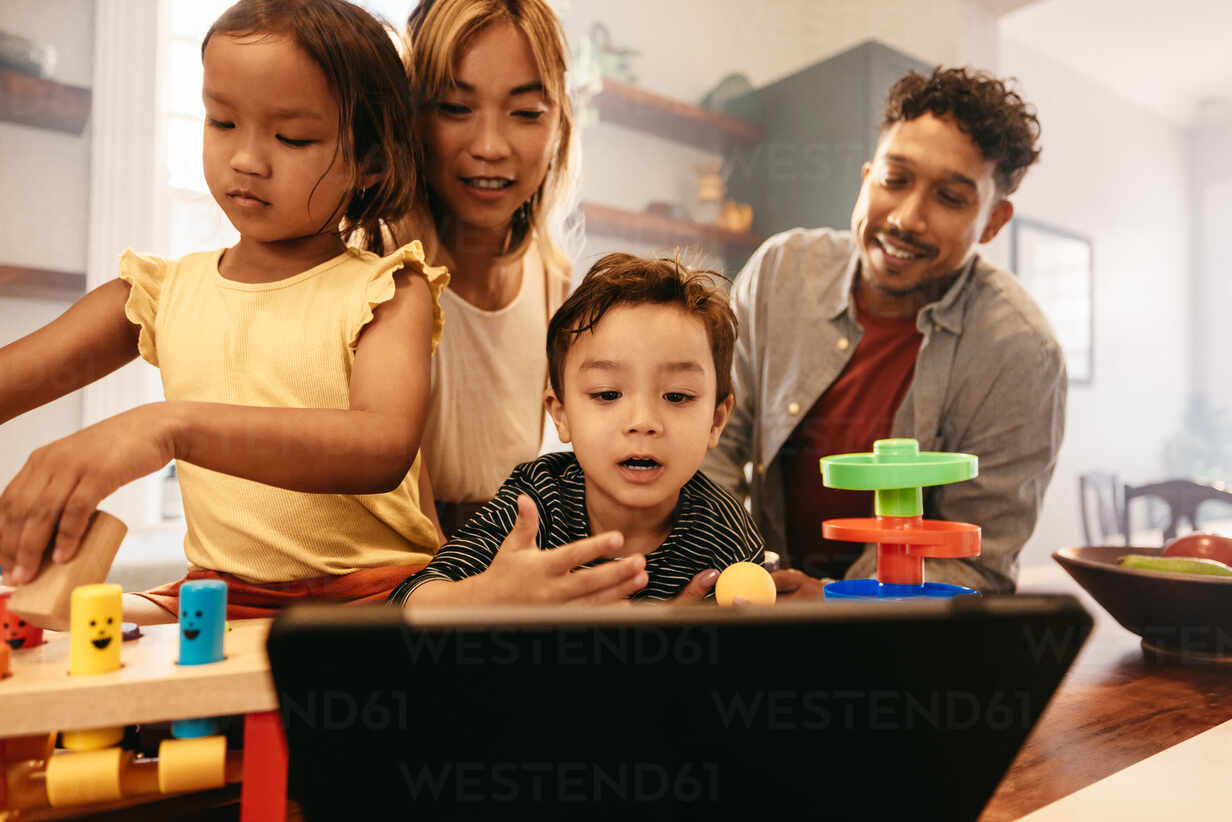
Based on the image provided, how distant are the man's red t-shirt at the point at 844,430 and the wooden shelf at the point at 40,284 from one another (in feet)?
4.74

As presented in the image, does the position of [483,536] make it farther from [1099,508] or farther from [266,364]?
[1099,508]

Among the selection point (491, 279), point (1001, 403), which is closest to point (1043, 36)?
point (1001, 403)

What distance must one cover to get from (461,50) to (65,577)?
78 centimetres

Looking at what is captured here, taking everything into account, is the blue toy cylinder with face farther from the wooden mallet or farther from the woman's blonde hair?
the woman's blonde hair

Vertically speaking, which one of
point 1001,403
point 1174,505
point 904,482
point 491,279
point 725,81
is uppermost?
point 725,81

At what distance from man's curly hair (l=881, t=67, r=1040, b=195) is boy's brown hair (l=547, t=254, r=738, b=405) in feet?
2.43

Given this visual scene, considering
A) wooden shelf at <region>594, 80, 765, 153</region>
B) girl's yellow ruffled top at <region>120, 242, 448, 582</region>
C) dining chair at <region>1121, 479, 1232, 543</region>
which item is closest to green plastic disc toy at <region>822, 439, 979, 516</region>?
girl's yellow ruffled top at <region>120, 242, 448, 582</region>

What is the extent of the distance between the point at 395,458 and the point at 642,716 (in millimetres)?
432

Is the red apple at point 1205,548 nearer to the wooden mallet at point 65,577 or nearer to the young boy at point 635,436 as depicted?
the young boy at point 635,436

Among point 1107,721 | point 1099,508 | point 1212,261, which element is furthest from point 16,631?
point 1212,261

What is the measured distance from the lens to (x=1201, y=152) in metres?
4.77

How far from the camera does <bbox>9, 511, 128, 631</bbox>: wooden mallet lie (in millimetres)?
467

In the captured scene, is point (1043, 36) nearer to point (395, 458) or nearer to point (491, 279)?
point (491, 279)

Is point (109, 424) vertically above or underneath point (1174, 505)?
above
